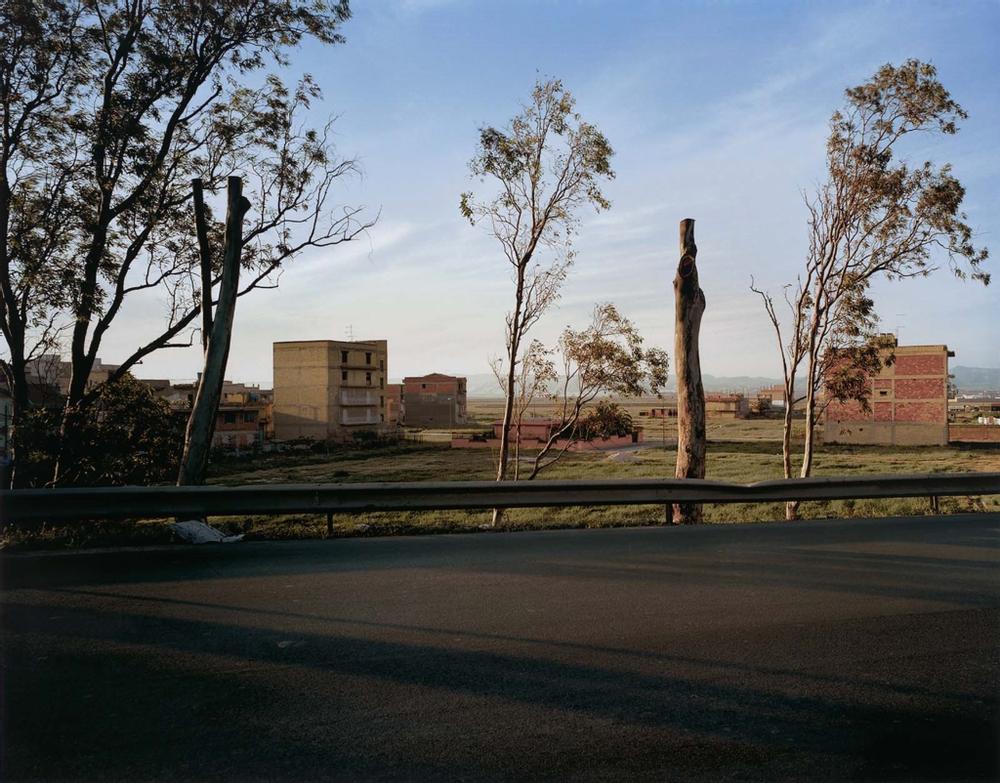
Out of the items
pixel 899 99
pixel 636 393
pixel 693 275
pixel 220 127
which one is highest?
pixel 899 99

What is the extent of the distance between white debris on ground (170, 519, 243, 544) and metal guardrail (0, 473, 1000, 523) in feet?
0.51

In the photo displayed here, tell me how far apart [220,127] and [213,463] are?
127 feet

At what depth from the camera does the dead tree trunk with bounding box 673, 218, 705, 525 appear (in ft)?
44.3

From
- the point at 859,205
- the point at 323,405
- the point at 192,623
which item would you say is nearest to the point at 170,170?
the point at 192,623

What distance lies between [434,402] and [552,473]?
76.1 m

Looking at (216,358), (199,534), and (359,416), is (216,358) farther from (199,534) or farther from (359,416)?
(359,416)

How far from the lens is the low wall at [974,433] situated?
61.3 m

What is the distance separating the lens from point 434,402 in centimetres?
11225

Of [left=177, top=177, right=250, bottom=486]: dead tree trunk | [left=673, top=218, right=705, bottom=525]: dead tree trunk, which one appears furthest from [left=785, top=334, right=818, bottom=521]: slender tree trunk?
[left=177, top=177, right=250, bottom=486]: dead tree trunk

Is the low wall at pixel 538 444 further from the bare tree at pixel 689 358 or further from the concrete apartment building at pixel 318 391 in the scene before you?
the bare tree at pixel 689 358

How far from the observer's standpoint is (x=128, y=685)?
4520 mm

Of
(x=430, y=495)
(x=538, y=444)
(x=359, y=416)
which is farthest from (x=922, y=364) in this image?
(x=430, y=495)

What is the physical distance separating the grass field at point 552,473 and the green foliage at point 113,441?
8.45 feet

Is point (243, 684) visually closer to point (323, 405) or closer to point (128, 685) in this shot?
point (128, 685)
